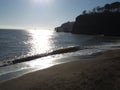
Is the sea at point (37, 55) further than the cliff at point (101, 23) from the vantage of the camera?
No

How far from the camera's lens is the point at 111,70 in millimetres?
12070

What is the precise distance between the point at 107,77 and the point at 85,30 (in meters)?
110

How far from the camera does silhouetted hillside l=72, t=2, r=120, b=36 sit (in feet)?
341

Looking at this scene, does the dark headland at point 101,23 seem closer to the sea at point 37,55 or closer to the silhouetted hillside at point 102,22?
the silhouetted hillside at point 102,22

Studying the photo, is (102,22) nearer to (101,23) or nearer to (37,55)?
(101,23)

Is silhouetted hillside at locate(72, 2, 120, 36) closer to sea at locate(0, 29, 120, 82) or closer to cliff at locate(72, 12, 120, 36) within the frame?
cliff at locate(72, 12, 120, 36)

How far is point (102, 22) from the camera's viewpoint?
4208 inches

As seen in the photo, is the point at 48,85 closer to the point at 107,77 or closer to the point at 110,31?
the point at 107,77

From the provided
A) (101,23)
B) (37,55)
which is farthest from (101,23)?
(37,55)

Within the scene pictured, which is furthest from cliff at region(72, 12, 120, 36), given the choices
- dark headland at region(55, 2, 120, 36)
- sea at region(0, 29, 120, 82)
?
sea at region(0, 29, 120, 82)

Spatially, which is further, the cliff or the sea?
the cliff

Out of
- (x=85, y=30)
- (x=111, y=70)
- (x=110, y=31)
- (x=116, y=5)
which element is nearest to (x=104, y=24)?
(x=110, y=31)

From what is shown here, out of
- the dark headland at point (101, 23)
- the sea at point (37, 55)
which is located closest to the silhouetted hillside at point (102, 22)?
the dark headland at point (101, 23)

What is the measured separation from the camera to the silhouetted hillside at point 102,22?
10394 cm
